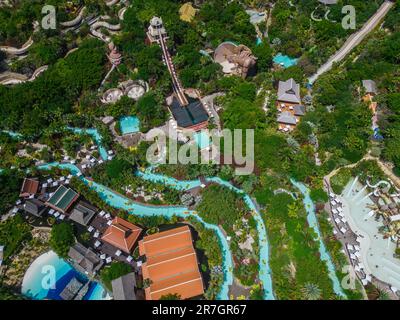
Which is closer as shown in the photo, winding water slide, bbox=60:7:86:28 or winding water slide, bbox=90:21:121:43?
winding water slide, bbox=90:21:121:43

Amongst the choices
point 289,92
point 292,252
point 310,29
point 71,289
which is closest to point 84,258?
point 71,289

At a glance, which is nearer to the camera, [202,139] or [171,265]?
[171,265]

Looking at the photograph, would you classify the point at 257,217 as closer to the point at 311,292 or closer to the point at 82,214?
the point at 311,292

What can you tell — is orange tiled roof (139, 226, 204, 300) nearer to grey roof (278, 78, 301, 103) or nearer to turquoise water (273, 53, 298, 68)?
grey roof (278, 78, 301, 103)

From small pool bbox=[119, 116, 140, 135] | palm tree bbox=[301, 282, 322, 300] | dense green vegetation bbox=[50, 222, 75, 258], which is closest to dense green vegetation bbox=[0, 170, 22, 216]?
dense green vegetation bbox=[50, 222, 75, 258]

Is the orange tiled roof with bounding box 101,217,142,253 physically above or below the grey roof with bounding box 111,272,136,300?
above

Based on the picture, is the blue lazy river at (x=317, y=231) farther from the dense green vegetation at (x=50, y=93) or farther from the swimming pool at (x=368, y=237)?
the dense green vegetation at (x=50, y=93)
